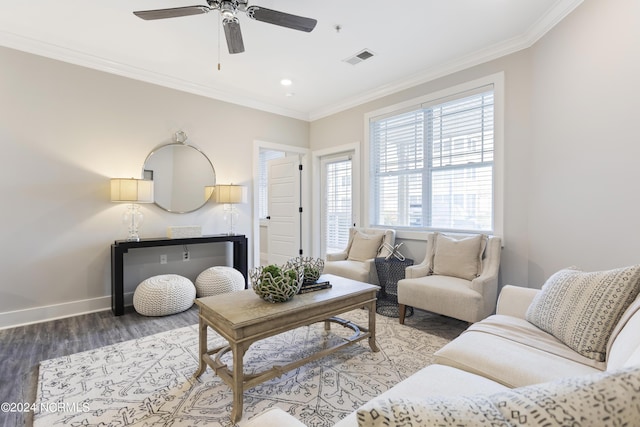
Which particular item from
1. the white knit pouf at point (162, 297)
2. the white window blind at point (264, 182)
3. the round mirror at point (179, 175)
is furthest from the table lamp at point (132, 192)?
the white window blind at point (264, 182)

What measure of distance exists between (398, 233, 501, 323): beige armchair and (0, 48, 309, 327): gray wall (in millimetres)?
3059

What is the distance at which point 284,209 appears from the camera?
221 inches

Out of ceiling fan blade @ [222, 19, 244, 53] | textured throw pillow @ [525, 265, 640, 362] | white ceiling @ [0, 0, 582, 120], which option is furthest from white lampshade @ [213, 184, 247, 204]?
textured throw pillow @ [525, 265, 640, 362]

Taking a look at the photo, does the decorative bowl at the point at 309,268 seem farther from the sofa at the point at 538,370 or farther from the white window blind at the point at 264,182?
the white window blind at the point at 264,182

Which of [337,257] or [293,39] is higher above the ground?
[293,39]

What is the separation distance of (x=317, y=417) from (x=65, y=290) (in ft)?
10.5

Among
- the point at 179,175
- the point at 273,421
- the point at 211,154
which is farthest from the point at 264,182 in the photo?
the point at 273,421

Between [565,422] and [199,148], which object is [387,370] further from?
[199,148]

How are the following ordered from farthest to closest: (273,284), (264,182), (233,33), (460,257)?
(264,182), (460,257), (233,33), (273,284)

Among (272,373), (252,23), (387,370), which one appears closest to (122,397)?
(272,373)

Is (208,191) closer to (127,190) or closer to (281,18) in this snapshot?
(127,190)

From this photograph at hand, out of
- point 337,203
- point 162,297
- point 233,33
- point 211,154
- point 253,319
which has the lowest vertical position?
point 162,297

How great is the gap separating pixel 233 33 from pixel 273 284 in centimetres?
189

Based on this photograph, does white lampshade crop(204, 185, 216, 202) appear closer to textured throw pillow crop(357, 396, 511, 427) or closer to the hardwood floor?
the hardwood floor
